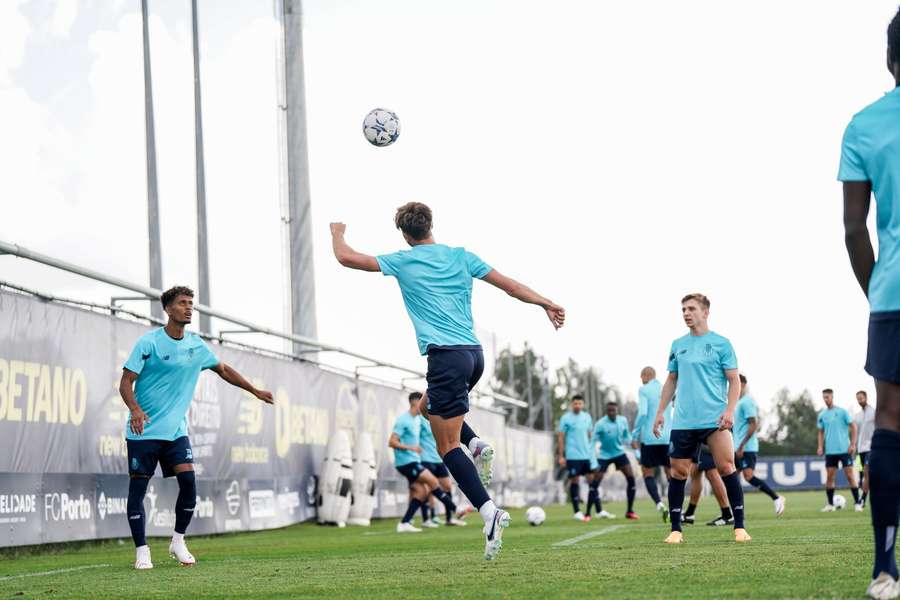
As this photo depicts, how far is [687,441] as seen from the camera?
1040 centimetres

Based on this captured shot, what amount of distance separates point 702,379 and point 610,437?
36.0 ft

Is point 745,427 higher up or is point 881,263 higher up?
Result: point 881,263

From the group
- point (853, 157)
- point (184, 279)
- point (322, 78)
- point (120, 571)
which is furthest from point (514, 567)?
point (322, 78)

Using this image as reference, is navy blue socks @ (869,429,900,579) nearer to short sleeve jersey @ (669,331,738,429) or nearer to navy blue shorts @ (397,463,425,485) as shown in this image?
short sleeve jersey @ (669,331,738,429)

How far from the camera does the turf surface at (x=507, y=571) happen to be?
5.73m

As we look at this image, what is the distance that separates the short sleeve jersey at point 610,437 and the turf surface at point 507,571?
357 inches

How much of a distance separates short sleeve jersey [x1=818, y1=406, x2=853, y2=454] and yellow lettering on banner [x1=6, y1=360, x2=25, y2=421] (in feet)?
52.2

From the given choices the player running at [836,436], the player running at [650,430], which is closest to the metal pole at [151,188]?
the player running at [650,430]

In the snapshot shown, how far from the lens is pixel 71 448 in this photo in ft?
42.5

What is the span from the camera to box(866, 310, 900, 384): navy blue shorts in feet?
14.0

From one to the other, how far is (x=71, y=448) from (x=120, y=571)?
4384mm

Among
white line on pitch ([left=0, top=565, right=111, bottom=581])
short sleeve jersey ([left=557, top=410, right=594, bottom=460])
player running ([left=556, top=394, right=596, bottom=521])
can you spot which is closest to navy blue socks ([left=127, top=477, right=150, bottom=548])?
white line on pitch ([left=0, top=565, right=111, bottom=581])

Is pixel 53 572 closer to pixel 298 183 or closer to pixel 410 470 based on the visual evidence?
pixel 410 470

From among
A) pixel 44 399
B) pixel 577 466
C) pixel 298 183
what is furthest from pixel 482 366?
pixel 298 183
